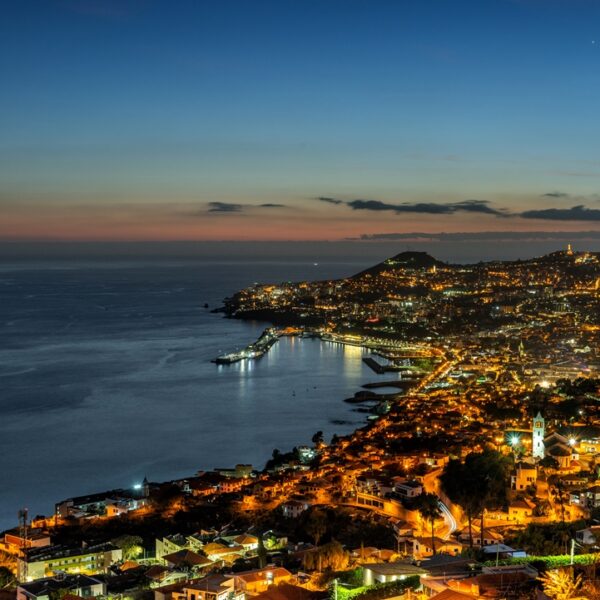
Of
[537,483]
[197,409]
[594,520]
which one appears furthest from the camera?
[197,409]

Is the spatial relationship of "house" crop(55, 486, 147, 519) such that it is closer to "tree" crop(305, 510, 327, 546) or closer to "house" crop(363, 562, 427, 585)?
"tree" crop(305, 510, 327, 546)

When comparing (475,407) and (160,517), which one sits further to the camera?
(475,407)

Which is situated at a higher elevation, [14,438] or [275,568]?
[275,568]

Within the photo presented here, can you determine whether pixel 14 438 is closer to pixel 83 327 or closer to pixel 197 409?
pixel 197 409

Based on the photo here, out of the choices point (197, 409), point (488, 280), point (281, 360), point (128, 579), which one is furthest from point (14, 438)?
point (488, 280)

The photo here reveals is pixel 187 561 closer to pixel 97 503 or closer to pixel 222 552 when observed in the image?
pixel 222 552

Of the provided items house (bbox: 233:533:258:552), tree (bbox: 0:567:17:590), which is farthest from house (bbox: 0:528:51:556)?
house (bbox: 233:533:258:552)

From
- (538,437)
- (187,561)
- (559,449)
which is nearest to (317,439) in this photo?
(538,437)

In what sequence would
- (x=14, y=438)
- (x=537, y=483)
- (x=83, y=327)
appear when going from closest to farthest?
(x=537, y=483)
(x=14, y=438)
(x=83, y=327)
